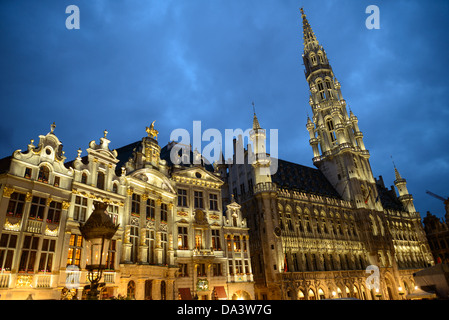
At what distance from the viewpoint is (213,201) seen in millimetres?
37156

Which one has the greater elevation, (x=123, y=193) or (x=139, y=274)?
(x=123, y=193)

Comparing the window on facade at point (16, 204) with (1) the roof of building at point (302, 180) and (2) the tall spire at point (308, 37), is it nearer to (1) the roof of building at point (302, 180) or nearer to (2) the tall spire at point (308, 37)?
(1) the roof of building at point (302, 180)

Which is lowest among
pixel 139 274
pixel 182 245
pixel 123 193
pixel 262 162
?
pixel 139 274

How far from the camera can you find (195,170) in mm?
36750

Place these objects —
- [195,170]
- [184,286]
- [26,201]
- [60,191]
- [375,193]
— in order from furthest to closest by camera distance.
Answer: [375,193], [195,170], [184,286], [60,191], [26,201]

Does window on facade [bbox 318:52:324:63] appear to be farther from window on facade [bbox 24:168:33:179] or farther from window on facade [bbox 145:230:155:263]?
window on facade [bbox 24:168:33:179]

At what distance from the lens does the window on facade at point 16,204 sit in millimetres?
20438

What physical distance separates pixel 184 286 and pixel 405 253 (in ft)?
175

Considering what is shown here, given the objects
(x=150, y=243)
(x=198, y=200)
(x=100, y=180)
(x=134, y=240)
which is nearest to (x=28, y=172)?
(x=100, y=180)

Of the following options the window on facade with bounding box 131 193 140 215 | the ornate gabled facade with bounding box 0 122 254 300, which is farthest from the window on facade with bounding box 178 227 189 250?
the window on facade with bounding box 131 193 140 215

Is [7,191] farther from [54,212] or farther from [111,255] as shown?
[111,255]

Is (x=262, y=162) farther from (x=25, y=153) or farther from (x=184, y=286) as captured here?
(x=25, y=153)
